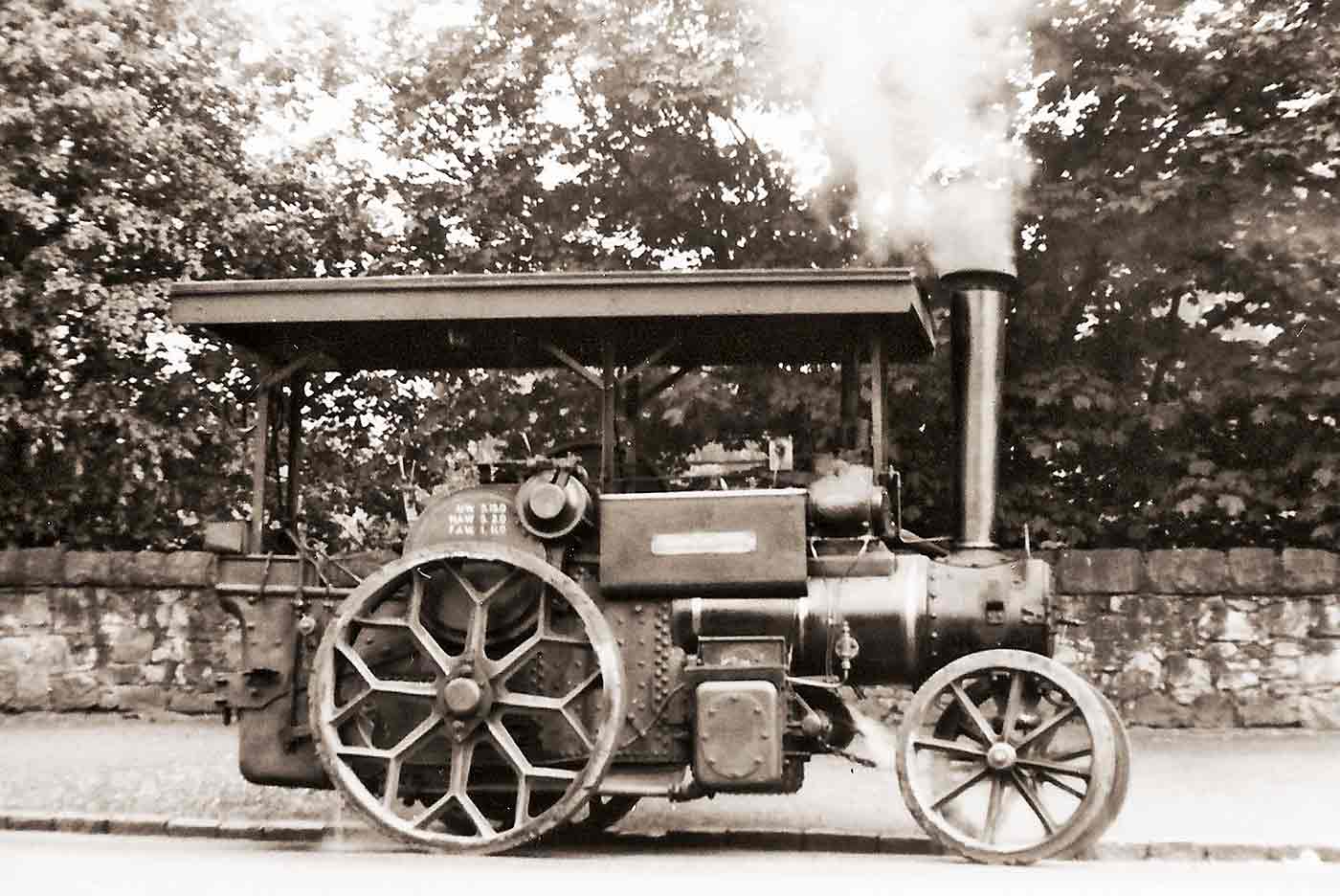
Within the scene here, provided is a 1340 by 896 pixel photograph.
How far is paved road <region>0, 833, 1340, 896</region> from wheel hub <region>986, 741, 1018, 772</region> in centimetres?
38

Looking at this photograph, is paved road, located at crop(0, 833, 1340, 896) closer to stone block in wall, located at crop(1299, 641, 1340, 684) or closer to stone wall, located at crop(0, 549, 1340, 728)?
stone wall, located at crop(0, 549, 1340, 728)

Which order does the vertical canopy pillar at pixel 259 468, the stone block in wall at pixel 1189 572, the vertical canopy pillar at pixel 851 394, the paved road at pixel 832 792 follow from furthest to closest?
the stone block in wall at pixel 1189 572, the vertical canopy pillar at pixel 851 394, the paved road at pixel 832 792, the vertical canopy pillar at pixel 259 468

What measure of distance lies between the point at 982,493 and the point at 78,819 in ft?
14.0

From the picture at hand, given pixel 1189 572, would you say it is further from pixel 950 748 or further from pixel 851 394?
pixel 950 748

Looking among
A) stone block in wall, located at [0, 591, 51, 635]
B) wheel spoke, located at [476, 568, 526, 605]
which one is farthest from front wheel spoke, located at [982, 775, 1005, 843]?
stone block in wall, located at [0, 591, 51, 635]

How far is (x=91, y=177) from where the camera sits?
37.7 ft

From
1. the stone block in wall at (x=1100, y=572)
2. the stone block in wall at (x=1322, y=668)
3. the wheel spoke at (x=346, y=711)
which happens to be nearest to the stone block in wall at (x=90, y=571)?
the wheel spoke at (x=346, y=711)

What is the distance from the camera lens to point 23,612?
11.2 metres

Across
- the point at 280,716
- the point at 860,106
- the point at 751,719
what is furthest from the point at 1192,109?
the point at 280,716

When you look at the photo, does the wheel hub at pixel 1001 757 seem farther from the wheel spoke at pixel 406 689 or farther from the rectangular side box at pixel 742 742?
the wheel spoke at pixel 406 689

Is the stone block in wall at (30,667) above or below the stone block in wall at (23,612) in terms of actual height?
below

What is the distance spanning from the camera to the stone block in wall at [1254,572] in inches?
391

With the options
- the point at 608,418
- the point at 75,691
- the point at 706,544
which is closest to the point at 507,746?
the point at 706,544

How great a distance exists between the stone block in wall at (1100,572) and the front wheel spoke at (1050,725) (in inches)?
174
